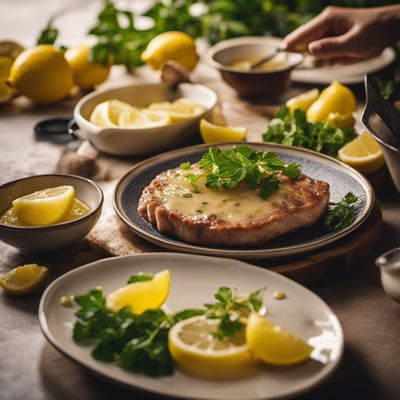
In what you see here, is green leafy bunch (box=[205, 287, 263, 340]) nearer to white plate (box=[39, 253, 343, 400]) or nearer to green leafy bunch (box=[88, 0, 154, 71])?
white plate (box=[39, 253, 343, 400])

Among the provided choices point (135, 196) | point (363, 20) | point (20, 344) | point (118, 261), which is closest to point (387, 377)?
point (118, 261)

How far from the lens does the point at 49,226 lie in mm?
2354

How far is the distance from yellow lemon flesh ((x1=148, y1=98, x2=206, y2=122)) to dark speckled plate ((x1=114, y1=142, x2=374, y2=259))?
0.37 meters

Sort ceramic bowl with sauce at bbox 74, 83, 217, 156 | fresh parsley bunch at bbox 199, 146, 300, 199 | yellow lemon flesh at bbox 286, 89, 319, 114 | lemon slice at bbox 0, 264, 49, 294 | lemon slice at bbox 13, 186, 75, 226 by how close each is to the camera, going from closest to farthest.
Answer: lemon slice at bbox 0, 264, 49, 294, lemon slice at bbox 13, 186, 75, 226, fresh parsley bunch at bbox 199, 146, 300, 199, ceramic bowl with sauce at bbox 74, 83, 217, 156, yellow lemon flesh at bbox 286, 89, 319, 114

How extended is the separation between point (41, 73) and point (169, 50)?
2.55ft

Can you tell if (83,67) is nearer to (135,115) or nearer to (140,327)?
(135,115)

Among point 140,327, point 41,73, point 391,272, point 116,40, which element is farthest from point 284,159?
point 116,40

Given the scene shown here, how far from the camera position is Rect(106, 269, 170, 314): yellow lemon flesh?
192cm

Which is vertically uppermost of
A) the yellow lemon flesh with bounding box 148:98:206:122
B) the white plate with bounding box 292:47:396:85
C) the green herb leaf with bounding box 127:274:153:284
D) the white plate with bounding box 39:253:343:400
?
the green herb leaf with bounding box 127:274:153:284

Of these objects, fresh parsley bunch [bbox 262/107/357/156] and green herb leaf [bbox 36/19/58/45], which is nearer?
fresh parsley bunch [bbox 262/107/357/156]

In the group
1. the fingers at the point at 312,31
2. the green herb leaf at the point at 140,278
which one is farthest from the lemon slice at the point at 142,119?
the green herb leaf at the point at 140,278

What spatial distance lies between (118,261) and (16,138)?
163 cm

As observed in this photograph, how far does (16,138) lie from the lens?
3.59 meters

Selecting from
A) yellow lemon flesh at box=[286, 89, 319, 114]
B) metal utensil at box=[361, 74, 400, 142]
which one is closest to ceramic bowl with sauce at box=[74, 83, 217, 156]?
yellow lemon flesh at box=[286, 89, 319, 114]
